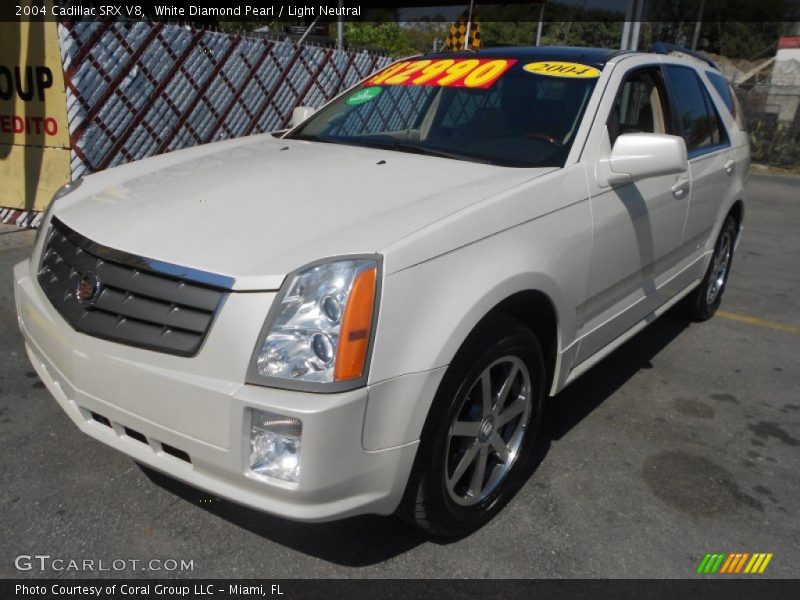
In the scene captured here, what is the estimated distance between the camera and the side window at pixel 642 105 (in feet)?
10.4

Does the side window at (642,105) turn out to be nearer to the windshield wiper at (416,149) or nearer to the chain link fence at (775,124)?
the windshield wiper at (416,149)

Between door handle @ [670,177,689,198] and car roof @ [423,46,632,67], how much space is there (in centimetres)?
70

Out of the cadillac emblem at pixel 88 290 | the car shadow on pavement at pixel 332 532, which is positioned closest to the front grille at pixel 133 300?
the cadillac emblem at pixel 88 290

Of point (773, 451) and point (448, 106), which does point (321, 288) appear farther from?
point (773, 451)

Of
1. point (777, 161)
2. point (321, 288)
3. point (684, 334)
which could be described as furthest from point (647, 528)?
point (777, 161)

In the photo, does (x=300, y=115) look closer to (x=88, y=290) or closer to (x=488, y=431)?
(x=88, y=290)

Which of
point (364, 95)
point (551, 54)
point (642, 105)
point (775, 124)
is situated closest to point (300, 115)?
point (364, 95)

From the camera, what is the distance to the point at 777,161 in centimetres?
1523

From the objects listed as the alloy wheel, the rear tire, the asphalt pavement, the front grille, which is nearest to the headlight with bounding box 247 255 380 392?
the front grille

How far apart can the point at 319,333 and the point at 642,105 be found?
2.46 metres

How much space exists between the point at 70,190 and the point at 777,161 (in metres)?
16.0

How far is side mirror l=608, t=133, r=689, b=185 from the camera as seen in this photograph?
2676 millimetres

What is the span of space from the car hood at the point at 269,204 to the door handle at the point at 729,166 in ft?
7.17

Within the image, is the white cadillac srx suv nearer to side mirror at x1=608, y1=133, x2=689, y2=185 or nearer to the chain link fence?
side mirror at x1=608, y1=133, x2=689, y2=185
